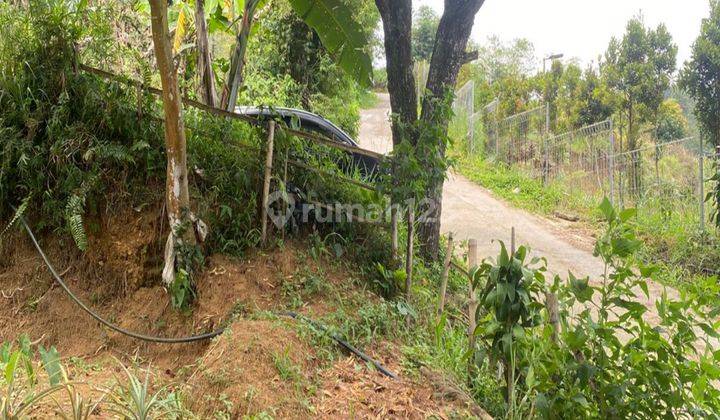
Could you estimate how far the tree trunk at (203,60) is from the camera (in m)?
5.63

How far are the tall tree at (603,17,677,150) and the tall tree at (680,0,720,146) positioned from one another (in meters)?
2.31

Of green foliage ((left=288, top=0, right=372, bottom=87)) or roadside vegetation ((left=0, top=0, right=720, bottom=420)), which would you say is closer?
roadside vegetation ((left=0, top=0, right=720, bottom=420))

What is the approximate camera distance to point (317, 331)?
3.98 m

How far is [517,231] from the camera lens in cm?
1045

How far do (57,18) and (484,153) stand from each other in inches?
551

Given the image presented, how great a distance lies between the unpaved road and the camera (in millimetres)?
8672

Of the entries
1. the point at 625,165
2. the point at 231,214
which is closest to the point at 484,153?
the point at 625,165

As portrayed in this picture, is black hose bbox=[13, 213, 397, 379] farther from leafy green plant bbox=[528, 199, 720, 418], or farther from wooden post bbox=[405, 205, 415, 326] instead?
leafy green plant bbox=[528, 199, 720, 418]

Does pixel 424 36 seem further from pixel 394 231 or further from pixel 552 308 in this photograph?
pixel 552 308

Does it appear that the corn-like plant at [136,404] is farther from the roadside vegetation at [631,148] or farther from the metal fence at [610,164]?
the metal fence at [610,164]

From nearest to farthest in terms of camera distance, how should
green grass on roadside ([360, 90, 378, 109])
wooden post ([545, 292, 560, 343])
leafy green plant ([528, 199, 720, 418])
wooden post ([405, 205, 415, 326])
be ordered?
leafy green plant ([528, 199, 720, 418]), wooden post ([545, 292, 560, 343]), wooden post ([405, 205, 415, 326]), green grass on roadside ([360, 90, 378, 109])

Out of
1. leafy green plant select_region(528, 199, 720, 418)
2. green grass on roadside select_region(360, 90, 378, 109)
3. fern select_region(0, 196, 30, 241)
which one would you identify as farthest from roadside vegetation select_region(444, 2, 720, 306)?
green grass on roadside select_region(360, 90, 378, 109)

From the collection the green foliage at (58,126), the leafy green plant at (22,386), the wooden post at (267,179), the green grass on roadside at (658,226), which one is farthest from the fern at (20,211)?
the green grass on roadside at (658,226)

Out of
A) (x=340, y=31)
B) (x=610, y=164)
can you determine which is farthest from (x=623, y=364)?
(x=610, y=164)
